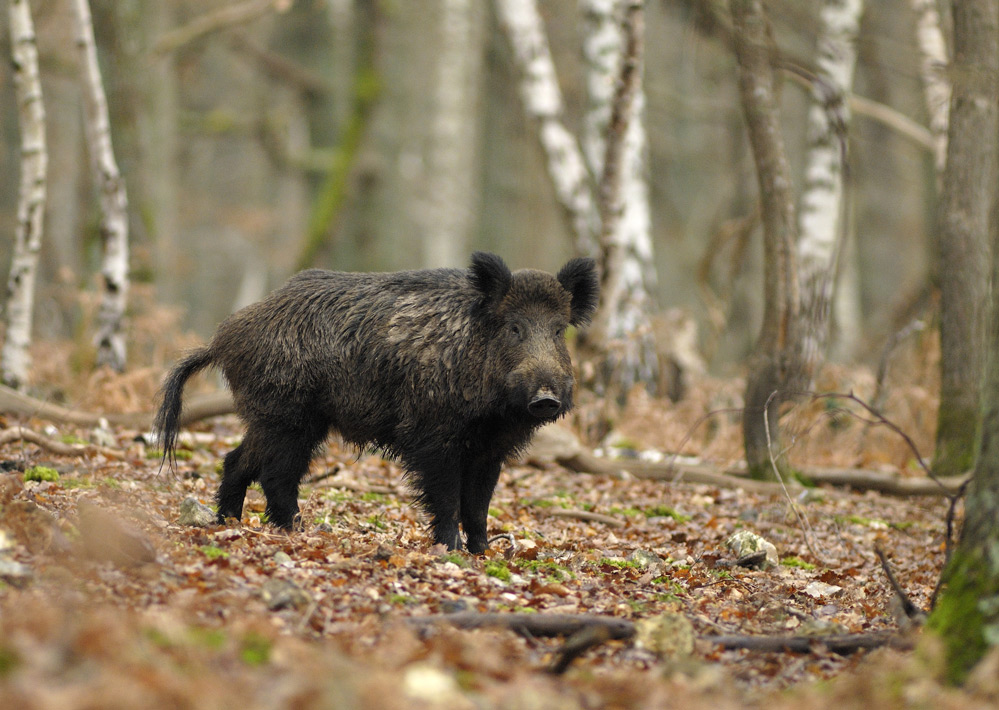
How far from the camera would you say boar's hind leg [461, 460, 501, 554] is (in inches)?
244

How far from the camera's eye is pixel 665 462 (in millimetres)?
9492

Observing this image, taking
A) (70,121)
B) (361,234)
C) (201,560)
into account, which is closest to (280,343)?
(201,560)

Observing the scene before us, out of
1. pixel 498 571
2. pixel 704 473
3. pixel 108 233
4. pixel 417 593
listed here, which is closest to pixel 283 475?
pixel 498 571

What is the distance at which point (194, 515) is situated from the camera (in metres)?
5.89

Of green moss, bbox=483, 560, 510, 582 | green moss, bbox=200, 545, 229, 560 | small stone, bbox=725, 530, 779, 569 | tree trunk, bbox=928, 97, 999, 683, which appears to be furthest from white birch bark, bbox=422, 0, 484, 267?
tree trunk, bbox=928, 97, 999, 683

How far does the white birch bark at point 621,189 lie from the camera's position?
33.3 feet

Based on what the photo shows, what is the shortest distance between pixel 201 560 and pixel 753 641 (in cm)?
272

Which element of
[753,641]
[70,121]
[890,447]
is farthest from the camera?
[70,121]

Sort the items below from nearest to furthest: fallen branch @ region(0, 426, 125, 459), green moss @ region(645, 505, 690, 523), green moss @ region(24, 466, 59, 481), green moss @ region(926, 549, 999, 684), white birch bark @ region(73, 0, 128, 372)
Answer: green moss @ region(926, 549, 999, 684) → green moss @ region(24, 466, 59, 481) → fallen branch @ region(0, 426, 125, 459) → green moss @ region(645, 505, 690, 523) → white birch bark @ region(73, 0, 128, 372)

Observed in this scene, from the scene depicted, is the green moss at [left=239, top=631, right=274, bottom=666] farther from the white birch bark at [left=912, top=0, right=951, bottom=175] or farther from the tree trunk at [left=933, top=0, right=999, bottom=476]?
the white birch bark at [left=912, top=0, right=951, bottom=175]

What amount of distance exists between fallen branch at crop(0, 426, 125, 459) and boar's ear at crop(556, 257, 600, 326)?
3992 millimetres

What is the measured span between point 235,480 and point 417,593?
223cm

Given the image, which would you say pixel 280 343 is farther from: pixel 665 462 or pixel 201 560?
pixel 665 462

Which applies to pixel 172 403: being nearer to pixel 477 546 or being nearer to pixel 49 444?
pixel 49 444
